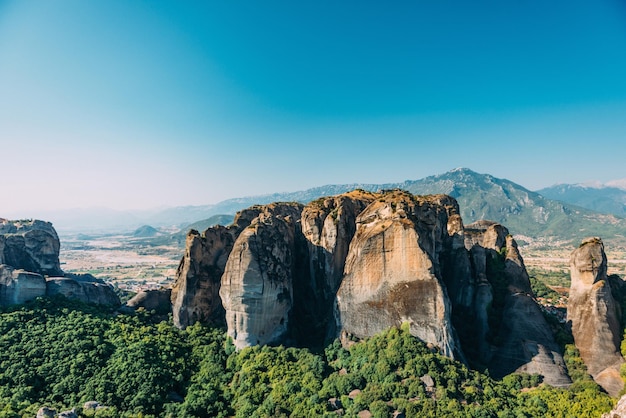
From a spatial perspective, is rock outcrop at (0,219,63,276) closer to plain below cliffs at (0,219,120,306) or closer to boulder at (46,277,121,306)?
plain below cliffs at (0,219,120,306)

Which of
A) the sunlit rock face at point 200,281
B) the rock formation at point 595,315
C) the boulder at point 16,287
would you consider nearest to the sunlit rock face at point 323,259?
the sunlit rock face at point 200,281

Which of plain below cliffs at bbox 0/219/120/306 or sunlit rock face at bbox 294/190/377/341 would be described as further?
plain below cliffs at bbox 0/219/120/306

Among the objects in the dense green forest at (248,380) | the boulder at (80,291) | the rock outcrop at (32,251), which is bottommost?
the dense green forest at (248,380)

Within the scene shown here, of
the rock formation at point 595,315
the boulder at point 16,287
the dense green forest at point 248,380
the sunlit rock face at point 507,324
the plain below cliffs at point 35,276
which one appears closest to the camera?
the dense green forest at point 248,380


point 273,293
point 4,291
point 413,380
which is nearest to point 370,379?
point 413,380

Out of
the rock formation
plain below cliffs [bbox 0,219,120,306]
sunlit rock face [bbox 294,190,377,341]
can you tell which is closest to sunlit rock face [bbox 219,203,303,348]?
sunlit rock face [bbox 294,190,377,341]

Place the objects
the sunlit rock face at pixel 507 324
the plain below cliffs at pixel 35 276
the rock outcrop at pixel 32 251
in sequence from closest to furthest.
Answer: the sunlit rock face at pixel 507 324, the plain below cliffs at pixel 35 276, the rock outcrop at pixel 32 251

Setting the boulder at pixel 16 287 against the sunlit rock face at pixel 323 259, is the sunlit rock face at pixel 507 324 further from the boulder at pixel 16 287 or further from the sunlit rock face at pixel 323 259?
the boulder at pixel 16 287
